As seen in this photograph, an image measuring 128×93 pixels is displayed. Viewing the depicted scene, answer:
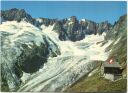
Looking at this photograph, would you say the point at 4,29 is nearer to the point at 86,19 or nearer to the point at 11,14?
the point at 11,14

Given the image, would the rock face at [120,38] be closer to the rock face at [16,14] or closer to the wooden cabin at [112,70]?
the wooden cabin at [112,70]

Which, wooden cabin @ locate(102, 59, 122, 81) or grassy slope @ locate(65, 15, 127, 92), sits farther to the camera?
wooden cabin @ locate(102, 59, 122, 81)

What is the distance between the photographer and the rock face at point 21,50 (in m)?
28.5

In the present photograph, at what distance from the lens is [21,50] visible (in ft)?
104

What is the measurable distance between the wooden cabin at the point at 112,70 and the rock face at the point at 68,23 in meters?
1.91

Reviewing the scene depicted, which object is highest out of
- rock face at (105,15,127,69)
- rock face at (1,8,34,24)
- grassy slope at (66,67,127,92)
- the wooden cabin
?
rock face at (1,8,34,24)

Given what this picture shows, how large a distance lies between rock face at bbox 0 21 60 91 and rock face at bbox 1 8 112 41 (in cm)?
71

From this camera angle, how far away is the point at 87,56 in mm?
29703

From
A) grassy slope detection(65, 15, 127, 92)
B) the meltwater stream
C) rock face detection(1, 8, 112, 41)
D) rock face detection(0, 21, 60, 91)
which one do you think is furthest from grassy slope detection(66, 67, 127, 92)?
rock face detection(1, 8, 112, 41)

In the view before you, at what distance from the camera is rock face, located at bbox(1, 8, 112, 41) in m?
26.4

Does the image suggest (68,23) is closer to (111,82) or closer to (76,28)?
(76,28)

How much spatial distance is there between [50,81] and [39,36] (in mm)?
3723

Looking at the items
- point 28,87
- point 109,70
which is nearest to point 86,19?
point 109,70

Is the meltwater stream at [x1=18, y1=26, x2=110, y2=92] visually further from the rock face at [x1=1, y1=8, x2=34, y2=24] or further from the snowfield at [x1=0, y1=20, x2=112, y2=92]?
the rock face at [x1=1, y1=8, x2=34, y2=24]
